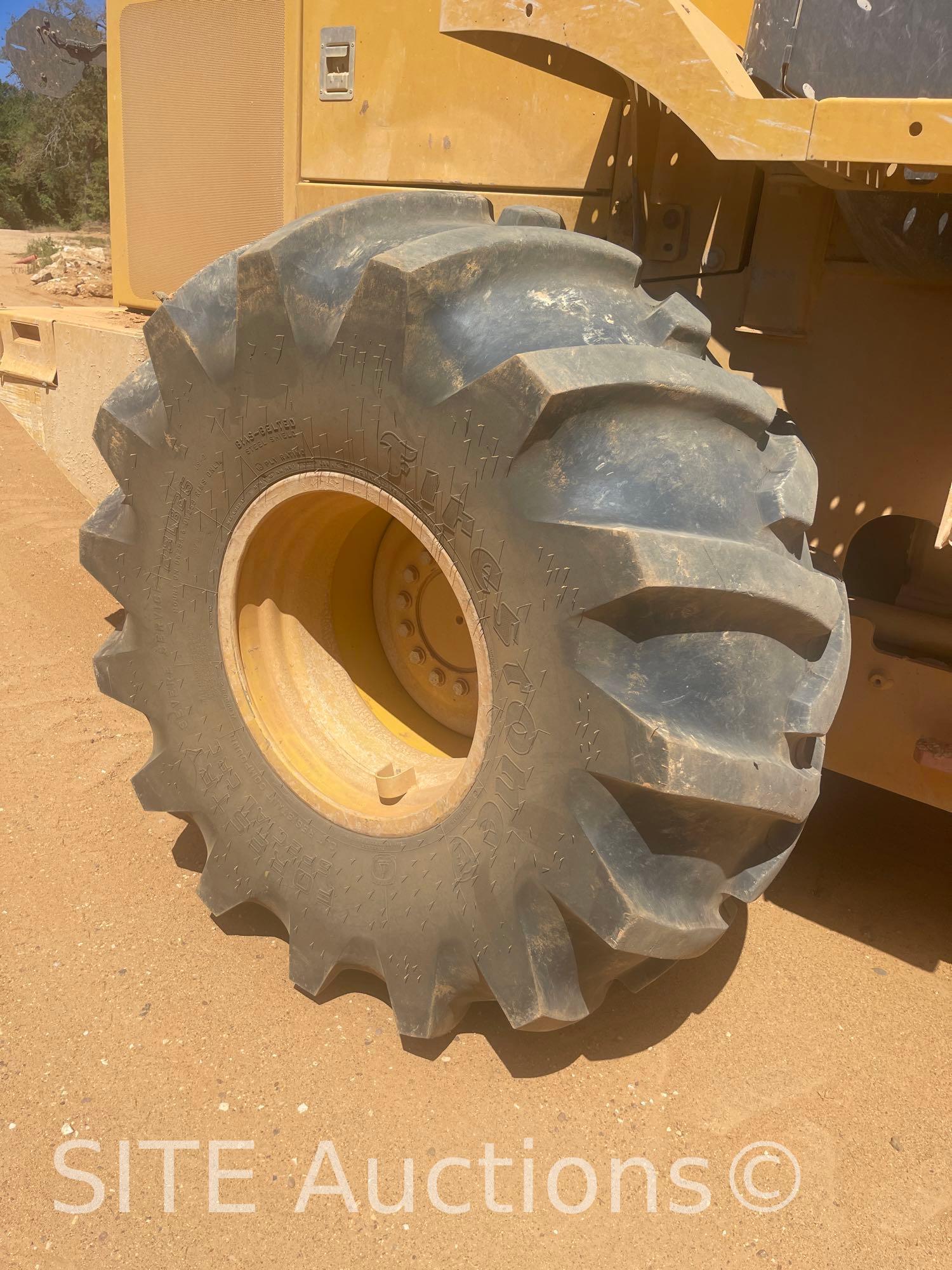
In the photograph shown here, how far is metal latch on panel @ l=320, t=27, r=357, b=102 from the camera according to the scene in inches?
107

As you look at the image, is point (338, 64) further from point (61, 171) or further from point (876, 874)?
point (61, 171)

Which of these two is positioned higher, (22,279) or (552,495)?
(552,495)

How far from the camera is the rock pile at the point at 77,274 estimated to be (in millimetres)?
13875

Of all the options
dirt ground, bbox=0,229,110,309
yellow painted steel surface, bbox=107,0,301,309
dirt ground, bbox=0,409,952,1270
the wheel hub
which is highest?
yellow painted steel surface, bbox=107,0,301,309

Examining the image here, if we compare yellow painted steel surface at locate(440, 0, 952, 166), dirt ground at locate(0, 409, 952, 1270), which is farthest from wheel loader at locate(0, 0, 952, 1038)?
dirt ground at locate(0, 409, 952, 1270)

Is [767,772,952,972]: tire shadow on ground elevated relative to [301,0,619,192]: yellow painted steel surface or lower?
lower

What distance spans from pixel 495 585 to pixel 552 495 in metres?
0.18

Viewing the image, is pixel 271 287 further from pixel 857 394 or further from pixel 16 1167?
pixel 16 1167

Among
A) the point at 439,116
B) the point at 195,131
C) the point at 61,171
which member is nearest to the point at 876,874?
Answer: the point at 439,116

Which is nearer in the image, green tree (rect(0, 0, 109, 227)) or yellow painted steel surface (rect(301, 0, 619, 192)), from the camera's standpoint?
yellow painted steel surface (rect(301, 0, 619, 192))

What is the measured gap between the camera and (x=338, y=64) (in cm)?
275

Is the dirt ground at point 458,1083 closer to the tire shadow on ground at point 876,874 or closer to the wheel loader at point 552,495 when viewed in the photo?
the tire shadow on ground at point 876,874

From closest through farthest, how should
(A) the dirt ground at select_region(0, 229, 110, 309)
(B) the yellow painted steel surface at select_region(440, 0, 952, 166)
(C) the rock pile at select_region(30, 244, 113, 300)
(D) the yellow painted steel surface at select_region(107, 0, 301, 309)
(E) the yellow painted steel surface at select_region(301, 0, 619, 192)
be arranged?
(B) the yellow painted steel surface at select_region(440, 0, 952, 166) < (E) the yellow painted steel surface at select_region(301, 0, 619, 192) < (D) the yellow painted steel surface at select_region(107, 0, 301, 309) < (A) the dirt ground at select_region(0, 229, 110, 309) < (C) the rock pile at select_region(30, 244, 113, 300)

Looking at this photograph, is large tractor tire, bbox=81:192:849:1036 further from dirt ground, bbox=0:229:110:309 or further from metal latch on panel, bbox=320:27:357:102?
dirt ground, bbox=0:229:110:309
